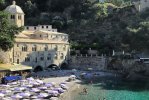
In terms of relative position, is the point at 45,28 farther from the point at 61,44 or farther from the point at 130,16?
the point at 130,16

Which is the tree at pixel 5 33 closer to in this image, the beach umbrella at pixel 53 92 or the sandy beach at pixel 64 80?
the sandy beach at pixel 64 80

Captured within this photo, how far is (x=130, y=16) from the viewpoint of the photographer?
126625mm

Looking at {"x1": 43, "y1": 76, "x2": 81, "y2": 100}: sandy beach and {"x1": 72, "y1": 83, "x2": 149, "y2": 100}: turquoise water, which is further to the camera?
{"x1": 72, "y1": 83, "x2": 149, "y2": 100}: turquoise water

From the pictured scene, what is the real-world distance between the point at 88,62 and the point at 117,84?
2096cm

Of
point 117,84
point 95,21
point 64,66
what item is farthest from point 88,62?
point 95,21

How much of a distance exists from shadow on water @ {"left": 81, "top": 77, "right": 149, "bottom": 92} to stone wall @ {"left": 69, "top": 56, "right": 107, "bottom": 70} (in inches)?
442

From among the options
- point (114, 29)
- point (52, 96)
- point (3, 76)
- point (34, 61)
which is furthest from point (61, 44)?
point (52, 96)

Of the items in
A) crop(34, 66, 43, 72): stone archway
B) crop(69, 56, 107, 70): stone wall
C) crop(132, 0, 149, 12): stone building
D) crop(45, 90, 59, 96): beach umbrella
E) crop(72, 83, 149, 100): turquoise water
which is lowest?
crop(72, 83, 149, 100): turquoise water

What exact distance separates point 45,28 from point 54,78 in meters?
31.9

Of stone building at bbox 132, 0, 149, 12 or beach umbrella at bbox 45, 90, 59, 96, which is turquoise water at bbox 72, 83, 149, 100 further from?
stone building at bbox 132, 0, 149, 12

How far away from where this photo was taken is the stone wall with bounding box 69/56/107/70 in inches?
4316

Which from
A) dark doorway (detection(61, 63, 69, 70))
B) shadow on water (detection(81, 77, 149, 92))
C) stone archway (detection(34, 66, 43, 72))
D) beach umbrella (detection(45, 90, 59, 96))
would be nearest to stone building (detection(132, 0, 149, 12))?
dark doorway (detection(61, 63, 69, 70))

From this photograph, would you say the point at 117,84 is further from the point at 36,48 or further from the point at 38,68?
the point at 36,48

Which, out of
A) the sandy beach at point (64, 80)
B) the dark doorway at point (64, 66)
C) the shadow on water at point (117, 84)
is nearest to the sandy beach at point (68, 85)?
the sandy beach at point (64, 80)
